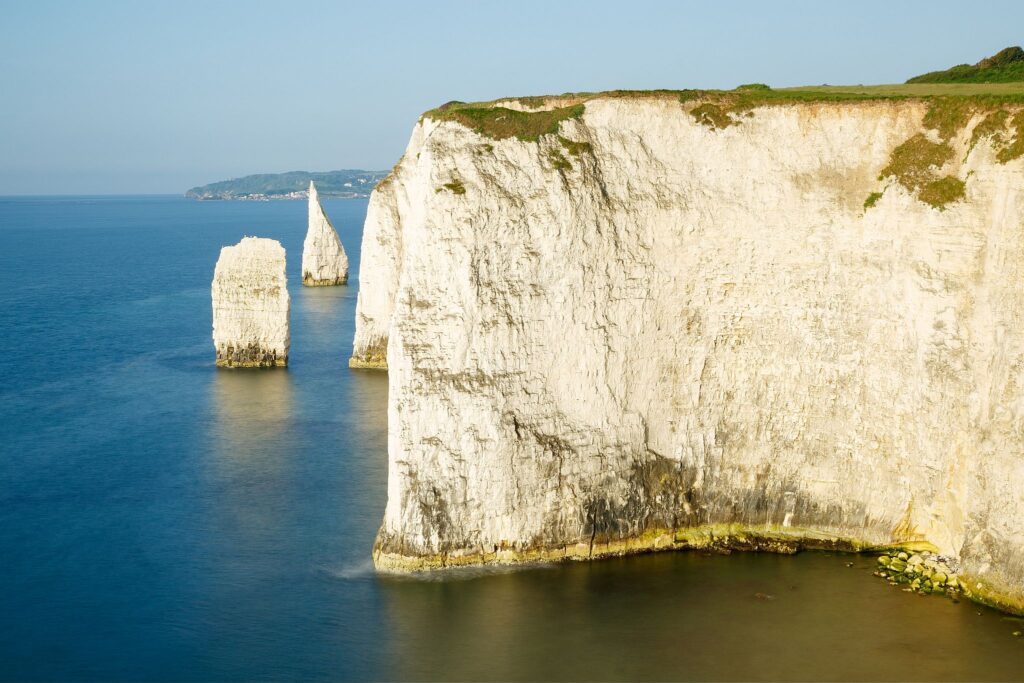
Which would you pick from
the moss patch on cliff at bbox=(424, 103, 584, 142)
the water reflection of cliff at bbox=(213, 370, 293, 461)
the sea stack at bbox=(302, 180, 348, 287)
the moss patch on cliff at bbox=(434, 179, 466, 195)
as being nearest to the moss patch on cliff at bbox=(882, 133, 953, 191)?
the moss patch on cliff at bbox=(424, 103, 584, 142)

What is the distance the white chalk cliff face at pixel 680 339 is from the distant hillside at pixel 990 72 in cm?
812

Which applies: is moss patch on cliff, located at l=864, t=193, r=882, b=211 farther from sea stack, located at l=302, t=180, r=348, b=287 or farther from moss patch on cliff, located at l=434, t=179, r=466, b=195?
sea stack, located at l=302, t=180, r=348, b=287

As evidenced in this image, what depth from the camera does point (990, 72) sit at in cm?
3812

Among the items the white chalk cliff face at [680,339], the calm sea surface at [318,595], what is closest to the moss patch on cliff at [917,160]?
the white chalk cliff face at [680,339]

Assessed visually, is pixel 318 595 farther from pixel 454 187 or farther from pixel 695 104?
pixel 695 104

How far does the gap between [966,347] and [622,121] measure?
1183cm

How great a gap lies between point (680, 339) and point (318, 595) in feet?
41.5

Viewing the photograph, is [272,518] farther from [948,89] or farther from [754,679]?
[948,89]

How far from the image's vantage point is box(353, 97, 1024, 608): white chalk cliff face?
96.5ft

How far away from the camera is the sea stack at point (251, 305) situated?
53.5m

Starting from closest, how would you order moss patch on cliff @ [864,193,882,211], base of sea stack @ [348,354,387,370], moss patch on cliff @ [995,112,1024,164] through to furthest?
moss patch on cliff @ [995,112,1024,164] < moss patch on cliff @ [864,193,882,211] < base of sea stack @ [348,354,387,370]

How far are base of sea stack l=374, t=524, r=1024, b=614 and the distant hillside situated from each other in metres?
16.4

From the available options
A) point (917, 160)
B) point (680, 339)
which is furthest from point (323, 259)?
point (917, 160)

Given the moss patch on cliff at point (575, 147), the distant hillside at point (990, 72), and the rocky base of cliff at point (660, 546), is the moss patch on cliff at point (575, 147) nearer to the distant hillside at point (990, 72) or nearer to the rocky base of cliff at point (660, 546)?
the rocky base of cliff at point (660, 546)
